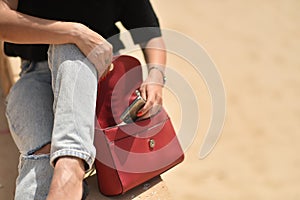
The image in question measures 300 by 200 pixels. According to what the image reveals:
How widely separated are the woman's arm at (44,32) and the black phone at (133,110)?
0.47 feet

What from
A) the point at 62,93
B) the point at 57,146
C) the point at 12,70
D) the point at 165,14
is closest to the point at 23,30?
the point at 62,93

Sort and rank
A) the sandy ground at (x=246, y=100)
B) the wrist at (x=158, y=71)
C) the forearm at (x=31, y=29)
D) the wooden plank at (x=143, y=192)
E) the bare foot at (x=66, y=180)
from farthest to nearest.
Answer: the sandy ground at (x=246, y=100), the wrist at (x=158, y=71), the wooden plank at (x=143, y=192), the forearm at (x=31, y=29), the bare foot at (x=66, y=180)

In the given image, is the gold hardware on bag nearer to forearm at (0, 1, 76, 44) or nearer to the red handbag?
the red handbag

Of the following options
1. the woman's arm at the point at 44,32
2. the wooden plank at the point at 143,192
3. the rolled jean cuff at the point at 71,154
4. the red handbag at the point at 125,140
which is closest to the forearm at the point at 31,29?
the woman's arm at the point at 44,32

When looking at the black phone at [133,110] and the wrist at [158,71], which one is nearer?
the black phone at [133,110]

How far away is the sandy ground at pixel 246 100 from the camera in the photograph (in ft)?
5.82

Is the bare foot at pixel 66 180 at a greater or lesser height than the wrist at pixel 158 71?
lesser

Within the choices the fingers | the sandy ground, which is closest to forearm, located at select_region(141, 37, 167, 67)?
the fingers

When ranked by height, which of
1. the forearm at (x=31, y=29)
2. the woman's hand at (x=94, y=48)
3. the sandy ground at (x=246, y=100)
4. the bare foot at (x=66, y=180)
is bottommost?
the sandy ground at (x=246, y=100)

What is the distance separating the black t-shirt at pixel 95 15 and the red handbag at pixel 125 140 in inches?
5.2

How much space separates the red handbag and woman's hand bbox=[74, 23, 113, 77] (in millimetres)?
89

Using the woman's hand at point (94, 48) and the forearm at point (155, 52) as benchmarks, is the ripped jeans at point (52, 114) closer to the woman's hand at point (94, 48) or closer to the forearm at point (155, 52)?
the woman's hand at point (94, 48)

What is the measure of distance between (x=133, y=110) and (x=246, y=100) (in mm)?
952

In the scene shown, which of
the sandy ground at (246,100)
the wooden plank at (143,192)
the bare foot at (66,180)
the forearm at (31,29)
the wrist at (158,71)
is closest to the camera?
the bare foot at (66,180)
